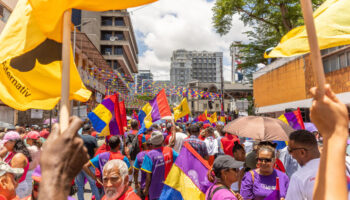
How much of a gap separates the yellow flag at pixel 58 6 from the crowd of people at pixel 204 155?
1.08 metres

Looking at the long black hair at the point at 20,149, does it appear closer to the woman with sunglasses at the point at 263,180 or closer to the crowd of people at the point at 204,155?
the crowd of people at the point at 204,155

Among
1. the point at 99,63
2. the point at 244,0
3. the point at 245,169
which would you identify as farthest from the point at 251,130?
the point at 99,63

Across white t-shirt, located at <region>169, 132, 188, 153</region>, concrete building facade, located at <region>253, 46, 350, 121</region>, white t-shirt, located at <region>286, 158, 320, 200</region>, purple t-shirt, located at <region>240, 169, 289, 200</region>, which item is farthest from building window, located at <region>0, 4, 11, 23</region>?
white t-shirt, located at <region>286, 158, 320, 200</region>

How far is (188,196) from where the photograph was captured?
12.3 ft

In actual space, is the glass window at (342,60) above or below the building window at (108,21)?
below

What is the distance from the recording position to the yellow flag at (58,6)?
2.11 m

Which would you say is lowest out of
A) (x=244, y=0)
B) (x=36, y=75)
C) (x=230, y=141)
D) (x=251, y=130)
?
(x=230, y=141)

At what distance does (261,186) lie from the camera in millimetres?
3318

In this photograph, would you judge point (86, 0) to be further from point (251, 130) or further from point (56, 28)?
point (251, 130)

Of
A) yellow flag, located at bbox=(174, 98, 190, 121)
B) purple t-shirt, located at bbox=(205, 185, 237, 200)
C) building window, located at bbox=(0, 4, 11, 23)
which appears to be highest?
building window, located at bbox=(0, 4, 11, 23)

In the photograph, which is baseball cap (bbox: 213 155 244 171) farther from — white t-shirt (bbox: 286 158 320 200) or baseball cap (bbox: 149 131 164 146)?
baseball cap (bbox: 149 131 164 146)

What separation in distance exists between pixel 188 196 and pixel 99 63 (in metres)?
26.6

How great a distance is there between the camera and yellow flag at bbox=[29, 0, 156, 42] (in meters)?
2.11

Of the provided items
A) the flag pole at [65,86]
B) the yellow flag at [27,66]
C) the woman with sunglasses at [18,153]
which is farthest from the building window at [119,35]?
the flag pole at [65,86]
